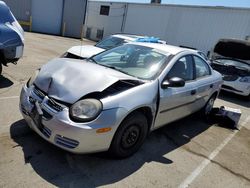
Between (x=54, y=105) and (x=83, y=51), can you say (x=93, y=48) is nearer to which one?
(x=83, y=51)

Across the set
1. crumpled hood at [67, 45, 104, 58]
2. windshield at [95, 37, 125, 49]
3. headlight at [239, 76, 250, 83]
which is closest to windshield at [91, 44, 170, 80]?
crumpled hood at [67, 45, 104, 58]

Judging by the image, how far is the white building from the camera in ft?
63.7

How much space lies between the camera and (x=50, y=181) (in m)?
2.98

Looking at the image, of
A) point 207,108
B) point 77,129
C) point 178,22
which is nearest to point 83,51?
point 207,108

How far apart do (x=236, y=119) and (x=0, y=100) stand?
499cm

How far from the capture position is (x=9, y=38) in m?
5.98

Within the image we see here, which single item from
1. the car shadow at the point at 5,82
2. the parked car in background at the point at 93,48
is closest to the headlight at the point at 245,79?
the parked car in background at the point at 93,48

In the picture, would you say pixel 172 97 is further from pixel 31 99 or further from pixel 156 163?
pixel 31 99

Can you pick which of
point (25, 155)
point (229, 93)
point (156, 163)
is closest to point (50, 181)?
point (25, 155)

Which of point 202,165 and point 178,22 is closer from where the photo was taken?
point 202,165

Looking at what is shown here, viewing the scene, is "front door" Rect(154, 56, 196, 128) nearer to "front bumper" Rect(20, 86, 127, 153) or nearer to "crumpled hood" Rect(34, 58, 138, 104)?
"crumpled hood" Rect(34, 58, 138, 104)

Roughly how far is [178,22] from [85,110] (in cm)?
2160

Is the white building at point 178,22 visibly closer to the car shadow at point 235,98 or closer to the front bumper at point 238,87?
the car shadow at point 235,98

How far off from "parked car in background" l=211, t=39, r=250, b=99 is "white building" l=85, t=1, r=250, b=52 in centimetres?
938
